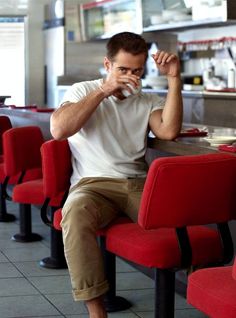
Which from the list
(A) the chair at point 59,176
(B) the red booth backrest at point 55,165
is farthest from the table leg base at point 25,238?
(B) the red booth backrest at point 55,165

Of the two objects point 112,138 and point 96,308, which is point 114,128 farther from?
point 96,308

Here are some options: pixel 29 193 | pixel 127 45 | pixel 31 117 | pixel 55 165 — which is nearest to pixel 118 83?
pixel 127 45

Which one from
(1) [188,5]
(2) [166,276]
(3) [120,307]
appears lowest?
(3) [120,307]

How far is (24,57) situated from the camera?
10930 millimetres

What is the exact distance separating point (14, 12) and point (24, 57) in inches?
26.7

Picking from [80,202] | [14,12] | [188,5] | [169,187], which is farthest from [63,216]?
[14,12]

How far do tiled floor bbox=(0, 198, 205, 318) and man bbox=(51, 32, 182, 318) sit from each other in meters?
0.66

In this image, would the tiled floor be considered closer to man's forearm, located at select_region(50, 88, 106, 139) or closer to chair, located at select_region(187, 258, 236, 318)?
man's forearm, located at select_region(50, 88, 106, 139)

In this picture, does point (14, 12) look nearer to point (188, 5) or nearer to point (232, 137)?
point (188, 5)

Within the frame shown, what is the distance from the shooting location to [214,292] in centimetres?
227

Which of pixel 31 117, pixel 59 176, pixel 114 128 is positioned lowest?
pixel 59 176

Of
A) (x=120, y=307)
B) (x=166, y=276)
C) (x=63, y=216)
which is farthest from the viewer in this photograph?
(x=120, y=307)

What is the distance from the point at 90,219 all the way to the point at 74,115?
1.76 ft

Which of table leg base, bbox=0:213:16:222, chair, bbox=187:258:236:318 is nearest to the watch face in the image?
table leg base, bbox=0:213:16:222
